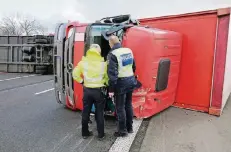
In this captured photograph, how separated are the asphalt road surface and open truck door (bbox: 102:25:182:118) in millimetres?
794

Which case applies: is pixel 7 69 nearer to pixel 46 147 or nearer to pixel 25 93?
pixel 25 93

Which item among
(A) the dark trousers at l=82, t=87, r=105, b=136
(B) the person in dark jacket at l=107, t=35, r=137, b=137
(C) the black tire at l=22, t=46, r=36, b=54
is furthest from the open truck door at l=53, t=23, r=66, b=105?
(C) the black tire at l=22, t=46, r=36, b=54

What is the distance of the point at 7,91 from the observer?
329 inches

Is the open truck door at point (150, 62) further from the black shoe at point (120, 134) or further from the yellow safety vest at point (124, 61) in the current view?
the black shoe at point (120, 134)

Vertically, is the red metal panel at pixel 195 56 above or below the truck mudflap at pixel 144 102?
above

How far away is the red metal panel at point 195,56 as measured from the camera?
17.6 ft

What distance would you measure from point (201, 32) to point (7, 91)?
20.9 ft

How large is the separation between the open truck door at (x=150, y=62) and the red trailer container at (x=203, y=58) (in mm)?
510

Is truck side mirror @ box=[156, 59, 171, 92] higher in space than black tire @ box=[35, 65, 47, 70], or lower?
higher

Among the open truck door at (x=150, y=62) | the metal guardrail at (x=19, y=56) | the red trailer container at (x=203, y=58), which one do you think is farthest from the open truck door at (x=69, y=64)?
the metal guardrail at (x=19, y=56)

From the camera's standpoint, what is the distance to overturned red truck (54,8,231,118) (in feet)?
15.4

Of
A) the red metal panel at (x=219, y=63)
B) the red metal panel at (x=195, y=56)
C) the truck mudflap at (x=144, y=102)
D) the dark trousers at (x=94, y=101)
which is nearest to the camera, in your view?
the dark trousers at (x=94, y=101)

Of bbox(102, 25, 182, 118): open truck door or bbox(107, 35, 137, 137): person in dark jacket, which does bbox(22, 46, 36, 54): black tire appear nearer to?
bbox(102, 25, 182, 118): open truck door

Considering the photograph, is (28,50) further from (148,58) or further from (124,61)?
(124,61)
